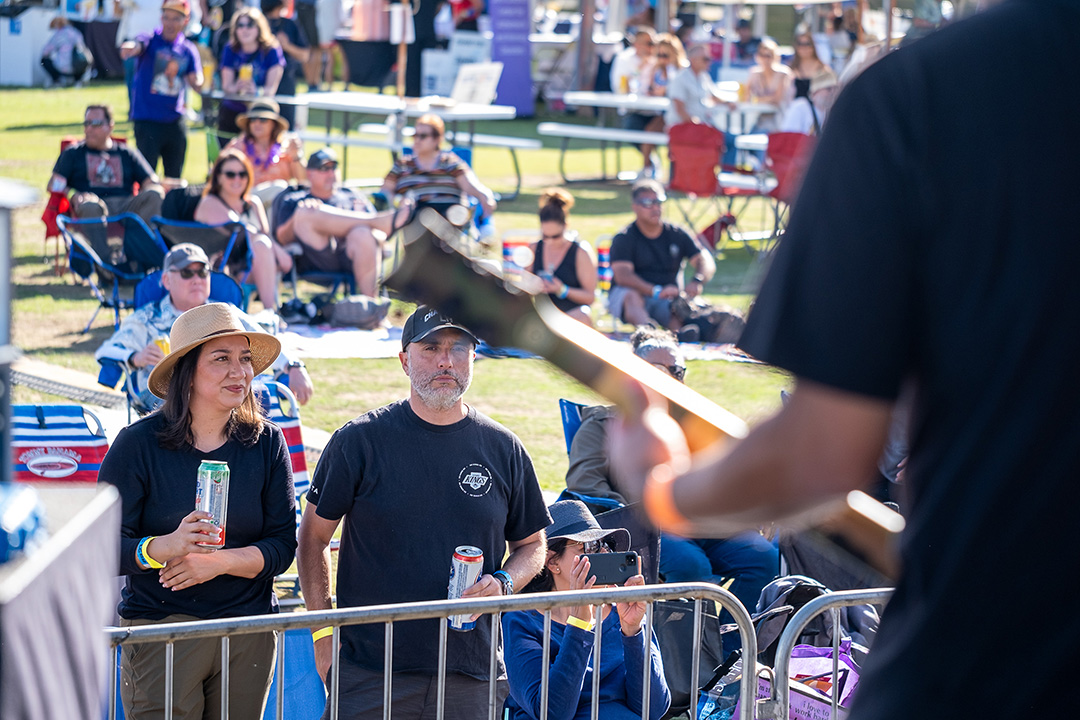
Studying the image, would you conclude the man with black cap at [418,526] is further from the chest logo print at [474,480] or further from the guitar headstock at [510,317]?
the guitar headstock at [510,317]

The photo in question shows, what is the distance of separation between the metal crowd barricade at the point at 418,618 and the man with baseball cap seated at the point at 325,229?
7961 millimetres

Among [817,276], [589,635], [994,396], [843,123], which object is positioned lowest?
[589,635]

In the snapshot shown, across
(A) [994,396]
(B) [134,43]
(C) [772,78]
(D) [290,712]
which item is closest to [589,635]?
(D) [290,712]

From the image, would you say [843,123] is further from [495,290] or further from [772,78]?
[772,78]

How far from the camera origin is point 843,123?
1.38m

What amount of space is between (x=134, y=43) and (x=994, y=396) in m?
15.2

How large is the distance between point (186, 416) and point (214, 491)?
0.46 metres

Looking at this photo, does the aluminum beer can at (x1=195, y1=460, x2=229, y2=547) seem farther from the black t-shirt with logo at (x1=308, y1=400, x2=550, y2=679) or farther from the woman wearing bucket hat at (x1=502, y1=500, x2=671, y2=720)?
the woman wearing bucket hat at (x1=502, y1=500, x2=671, y2=720)

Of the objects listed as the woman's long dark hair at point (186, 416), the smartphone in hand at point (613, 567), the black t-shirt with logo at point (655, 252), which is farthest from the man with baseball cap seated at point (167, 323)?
the black t-shirt with logo at point (655, 252)

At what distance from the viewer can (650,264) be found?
11297mm

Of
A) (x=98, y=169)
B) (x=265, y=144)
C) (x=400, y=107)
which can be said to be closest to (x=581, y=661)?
(x=98, y=169)

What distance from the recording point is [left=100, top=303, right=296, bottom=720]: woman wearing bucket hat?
13.7ft

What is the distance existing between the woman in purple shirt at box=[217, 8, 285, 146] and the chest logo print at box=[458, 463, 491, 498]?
1170 centimetres

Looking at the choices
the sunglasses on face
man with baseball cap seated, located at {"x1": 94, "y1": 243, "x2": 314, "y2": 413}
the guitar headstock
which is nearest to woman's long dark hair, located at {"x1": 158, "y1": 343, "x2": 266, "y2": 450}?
the sunglasses on face
